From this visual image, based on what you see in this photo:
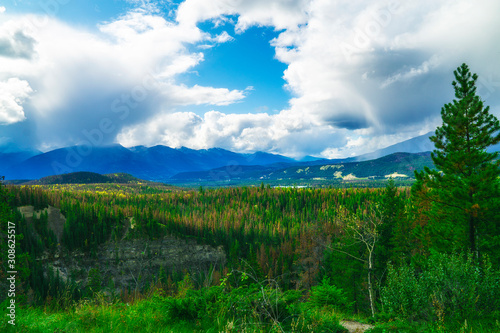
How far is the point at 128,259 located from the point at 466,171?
412 ft

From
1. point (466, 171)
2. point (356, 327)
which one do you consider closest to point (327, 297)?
point (356, 327)

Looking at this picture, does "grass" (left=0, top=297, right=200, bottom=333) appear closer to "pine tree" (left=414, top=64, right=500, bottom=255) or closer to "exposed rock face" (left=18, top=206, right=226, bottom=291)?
"pine tree" (left=414, top=64, right=500, bottom=255)

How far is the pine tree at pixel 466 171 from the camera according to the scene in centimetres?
2612

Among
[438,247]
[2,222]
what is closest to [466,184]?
[438,247]

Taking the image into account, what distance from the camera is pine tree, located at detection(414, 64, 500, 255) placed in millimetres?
26125

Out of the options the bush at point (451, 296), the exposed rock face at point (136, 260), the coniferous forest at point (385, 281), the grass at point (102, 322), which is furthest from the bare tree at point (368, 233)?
the exposed rock face at point (136, 260)

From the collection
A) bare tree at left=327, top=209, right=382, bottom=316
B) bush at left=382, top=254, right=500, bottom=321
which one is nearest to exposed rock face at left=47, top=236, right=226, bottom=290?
bare tree at left=327, top=209, right=382, bottom=316

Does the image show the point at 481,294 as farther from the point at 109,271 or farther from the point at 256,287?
the point at 109,271

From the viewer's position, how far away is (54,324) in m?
9.45

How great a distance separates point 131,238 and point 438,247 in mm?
126276

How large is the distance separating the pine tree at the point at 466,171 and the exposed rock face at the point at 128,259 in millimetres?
95081

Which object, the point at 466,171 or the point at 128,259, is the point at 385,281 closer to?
the point at 466,171

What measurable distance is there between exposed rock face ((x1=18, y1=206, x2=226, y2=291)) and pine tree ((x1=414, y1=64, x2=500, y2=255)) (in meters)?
95.1

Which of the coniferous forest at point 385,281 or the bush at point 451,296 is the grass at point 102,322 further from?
the bush at point 451,296
